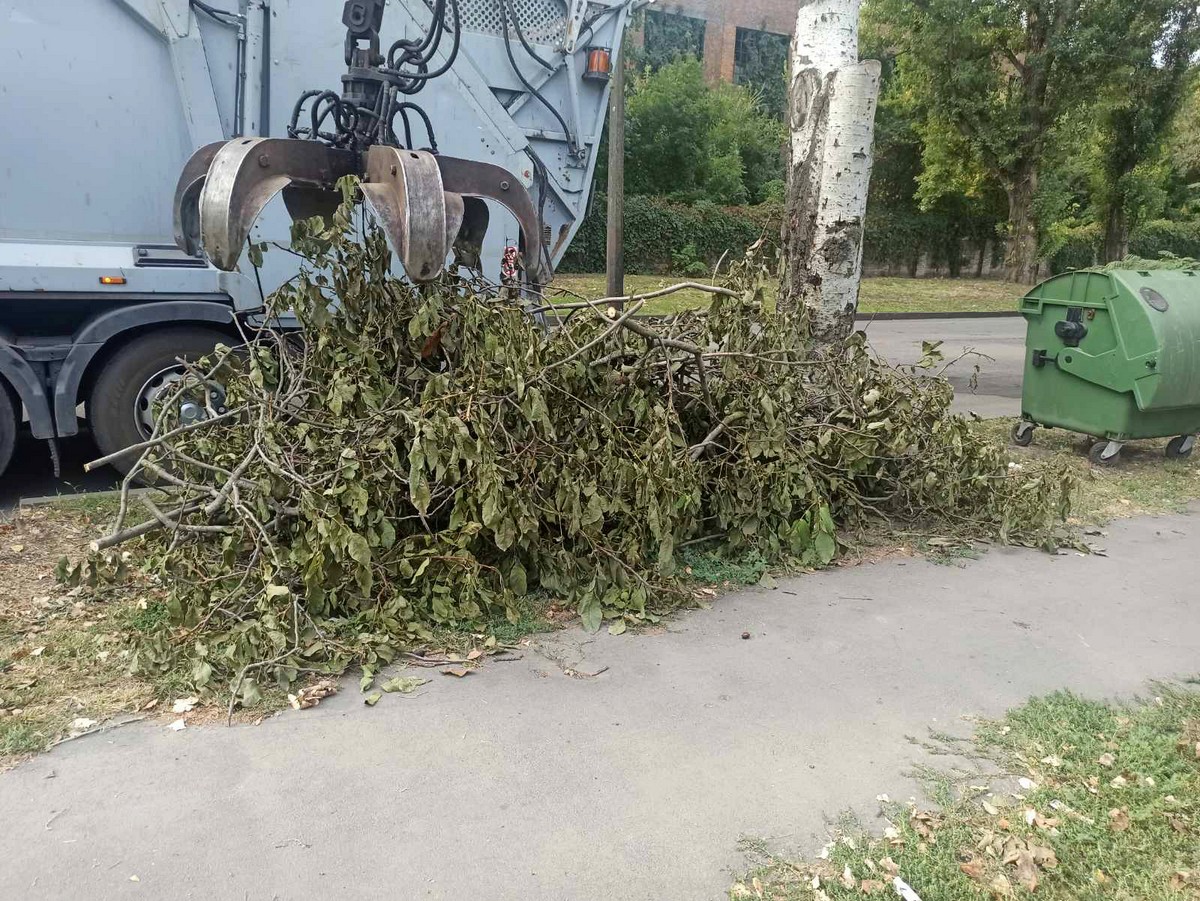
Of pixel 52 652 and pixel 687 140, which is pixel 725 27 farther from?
pixel 52 652

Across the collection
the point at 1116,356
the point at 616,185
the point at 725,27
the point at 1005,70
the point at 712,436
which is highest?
the point at 725,27

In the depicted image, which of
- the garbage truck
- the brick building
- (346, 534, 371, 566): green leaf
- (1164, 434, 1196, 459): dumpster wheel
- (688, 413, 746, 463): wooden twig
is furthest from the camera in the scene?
the brick building

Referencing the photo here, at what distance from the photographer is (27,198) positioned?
5.55 metres

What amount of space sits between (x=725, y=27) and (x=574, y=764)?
4377 cm

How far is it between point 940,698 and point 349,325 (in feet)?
10.6

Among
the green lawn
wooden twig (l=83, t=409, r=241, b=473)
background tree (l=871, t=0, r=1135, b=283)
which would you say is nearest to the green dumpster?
wooden twig (l=83, t=409, r=241, b=473)

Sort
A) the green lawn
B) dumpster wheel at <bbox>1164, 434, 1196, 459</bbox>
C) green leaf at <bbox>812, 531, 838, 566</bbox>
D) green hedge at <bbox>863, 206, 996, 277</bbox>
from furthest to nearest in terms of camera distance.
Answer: green hedge at <bbox>863, 206, 996, 277</bbox> → the green lawn → dumpster wheel at <bbox>1164, 434, 1196, 459</bbox> → green leaf at <bbox>812, 531, 838, 566</bbox>

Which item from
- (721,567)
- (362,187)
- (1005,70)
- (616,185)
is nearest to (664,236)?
(1005,70)

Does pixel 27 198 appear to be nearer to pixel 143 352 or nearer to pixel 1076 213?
pixel 143 352

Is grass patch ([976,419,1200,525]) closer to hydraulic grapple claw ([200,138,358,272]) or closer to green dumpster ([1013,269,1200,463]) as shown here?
green dumpster ([1013,269,1200,463])

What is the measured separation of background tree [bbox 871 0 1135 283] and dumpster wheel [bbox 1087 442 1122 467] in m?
20.3

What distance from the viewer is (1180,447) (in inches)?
302

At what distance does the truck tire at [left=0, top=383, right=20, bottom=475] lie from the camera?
5.62 meters

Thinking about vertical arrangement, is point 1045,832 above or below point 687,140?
below
